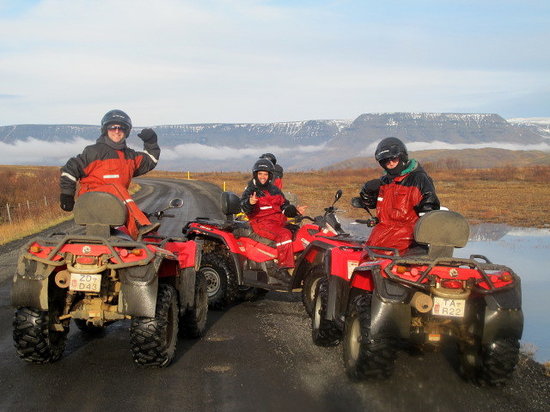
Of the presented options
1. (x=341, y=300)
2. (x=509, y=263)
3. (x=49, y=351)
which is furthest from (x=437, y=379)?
(x=509, y=263)

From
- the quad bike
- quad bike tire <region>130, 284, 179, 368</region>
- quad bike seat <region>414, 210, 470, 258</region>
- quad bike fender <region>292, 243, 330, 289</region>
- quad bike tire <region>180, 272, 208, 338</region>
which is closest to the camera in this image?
quad bike seat <region>414, 210, 470, 258</region>

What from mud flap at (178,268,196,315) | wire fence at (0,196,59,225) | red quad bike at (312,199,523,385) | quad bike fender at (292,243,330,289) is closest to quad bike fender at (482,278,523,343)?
red quad bike at (312,199,523,385)

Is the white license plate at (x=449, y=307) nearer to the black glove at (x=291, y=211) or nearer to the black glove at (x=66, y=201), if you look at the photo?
the black glove at (x=291, y=211)

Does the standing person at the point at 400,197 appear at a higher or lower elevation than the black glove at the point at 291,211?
higher

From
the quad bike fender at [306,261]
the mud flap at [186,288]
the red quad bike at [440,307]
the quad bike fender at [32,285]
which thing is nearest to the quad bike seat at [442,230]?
the red quad bike at [440,307]

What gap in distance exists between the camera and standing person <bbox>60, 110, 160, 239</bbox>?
21.3 feet

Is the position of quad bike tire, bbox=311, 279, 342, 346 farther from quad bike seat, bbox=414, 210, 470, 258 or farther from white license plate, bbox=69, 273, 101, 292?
white license plate, bbox=69, 273, 101, 292

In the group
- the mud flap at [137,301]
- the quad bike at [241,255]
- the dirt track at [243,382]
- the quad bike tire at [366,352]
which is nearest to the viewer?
the dirt track at [243,382]

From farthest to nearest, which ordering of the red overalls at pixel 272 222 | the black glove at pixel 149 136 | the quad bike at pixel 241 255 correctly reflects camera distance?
the red overalls at pixel 272 222, the quad bike at pixel 241 255, the black glove at pixel 149 136

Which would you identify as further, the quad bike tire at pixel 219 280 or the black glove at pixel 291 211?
the quad bike tire at pixel 219 280

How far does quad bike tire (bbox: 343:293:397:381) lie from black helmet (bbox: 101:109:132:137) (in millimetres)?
3178

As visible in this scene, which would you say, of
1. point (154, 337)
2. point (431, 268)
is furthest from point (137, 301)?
point (431, 268)

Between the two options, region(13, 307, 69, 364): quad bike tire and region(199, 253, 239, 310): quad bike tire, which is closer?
region(13, 307, 69, 364): quad bike tire

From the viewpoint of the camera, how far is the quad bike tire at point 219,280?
881 centimetres
